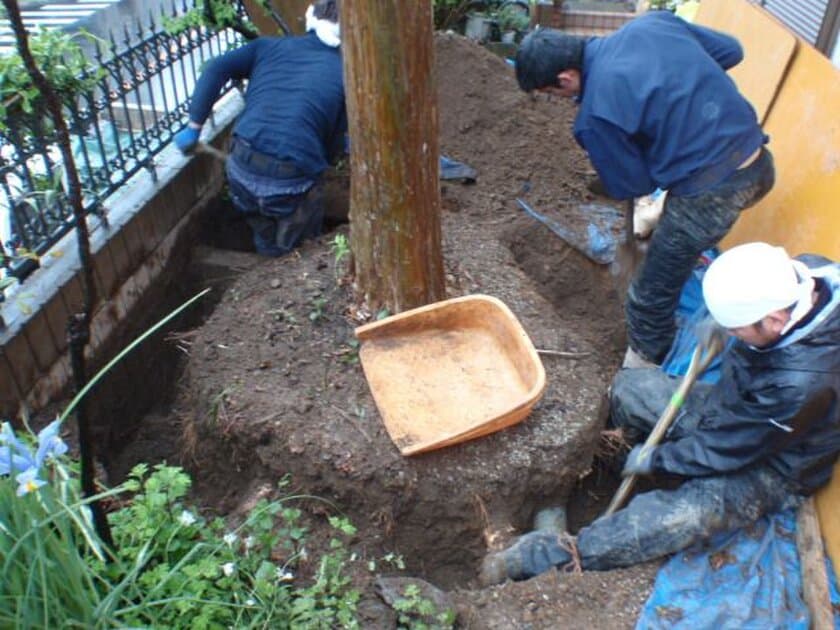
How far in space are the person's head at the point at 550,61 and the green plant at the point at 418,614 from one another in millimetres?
2197

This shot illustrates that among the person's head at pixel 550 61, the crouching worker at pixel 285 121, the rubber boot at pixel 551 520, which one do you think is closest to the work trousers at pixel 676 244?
the person's head at pixel 550 61

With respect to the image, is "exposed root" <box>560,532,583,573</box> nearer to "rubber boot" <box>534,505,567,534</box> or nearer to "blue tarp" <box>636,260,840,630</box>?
"rubber boot" <box>534,505,567,534</box>

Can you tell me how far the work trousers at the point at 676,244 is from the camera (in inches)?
132

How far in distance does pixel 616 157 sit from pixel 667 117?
0.88 feet

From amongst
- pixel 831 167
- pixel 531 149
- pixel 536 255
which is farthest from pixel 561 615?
pixel 531 149

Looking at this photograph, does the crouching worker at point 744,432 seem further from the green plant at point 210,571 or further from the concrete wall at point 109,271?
the concrete wall at point 109,271

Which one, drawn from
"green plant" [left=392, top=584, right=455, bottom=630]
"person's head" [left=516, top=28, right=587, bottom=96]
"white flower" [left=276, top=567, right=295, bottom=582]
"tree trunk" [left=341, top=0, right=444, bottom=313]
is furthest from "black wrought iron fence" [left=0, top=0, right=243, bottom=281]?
"person's head" [left=516, top=28, right=587, bottom=96]

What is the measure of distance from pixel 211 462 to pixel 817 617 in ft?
7.70

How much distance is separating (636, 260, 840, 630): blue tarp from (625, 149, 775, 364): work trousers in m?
1.17

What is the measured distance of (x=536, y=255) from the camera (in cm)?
436

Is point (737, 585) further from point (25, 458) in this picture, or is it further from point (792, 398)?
point (25, 458)

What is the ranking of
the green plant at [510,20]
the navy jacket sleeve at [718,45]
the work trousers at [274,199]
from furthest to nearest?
the green plant at [510,20] < the work trousers at [274,199] < the navy jacket sleeve at [718,45]

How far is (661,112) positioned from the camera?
3.15 m

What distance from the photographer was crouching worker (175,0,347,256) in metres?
3.69
